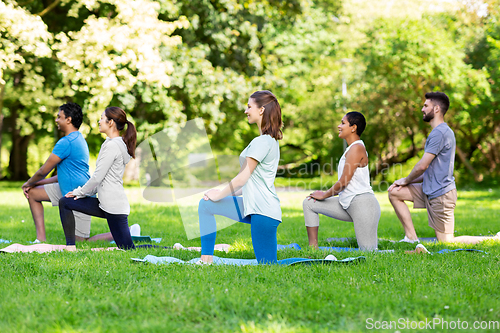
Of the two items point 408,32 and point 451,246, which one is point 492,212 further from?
point 408,32

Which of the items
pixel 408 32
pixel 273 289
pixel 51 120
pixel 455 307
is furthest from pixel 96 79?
pixel 455 307

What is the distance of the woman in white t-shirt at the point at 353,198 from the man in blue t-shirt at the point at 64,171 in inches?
128

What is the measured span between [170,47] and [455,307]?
15.5 m

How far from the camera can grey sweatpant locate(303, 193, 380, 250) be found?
226 inches

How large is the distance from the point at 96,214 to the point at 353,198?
3.25 m

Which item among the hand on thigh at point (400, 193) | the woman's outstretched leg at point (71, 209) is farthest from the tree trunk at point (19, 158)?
the hand on thigh at point (400, 193)

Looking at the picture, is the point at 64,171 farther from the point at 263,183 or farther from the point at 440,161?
the point at 440,161

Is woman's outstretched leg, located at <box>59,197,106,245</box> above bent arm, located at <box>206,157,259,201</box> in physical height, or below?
Result: below

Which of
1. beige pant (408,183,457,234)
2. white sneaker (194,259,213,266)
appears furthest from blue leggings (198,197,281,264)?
beige pant (408,183,457,234)

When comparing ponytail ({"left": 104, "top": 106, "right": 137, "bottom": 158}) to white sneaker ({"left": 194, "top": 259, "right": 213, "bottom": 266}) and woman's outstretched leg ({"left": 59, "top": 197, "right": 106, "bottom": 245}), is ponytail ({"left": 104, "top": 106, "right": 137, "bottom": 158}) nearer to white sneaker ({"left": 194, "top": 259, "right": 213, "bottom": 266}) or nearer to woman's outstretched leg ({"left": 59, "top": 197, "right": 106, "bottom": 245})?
woman's outstretched leg ({"left": 59, "top": 197, "right": 106, "bottom": 245})

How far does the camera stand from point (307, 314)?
3.38 meters

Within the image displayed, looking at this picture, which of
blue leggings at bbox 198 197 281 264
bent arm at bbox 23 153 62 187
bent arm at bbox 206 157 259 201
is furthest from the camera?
bent arm at bbox 23 153 62 187

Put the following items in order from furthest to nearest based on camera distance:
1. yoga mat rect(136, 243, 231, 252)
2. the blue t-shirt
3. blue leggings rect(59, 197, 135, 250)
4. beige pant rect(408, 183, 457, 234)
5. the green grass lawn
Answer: beige pant rect(408, 183, 457, 234), the blue t-shirt, yoga mat rect(136, 243, 231, 252), blue leggings rect(59, 197, 135, 250), the green grass lawn

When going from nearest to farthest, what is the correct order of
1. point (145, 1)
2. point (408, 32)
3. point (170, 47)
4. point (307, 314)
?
point (307, 314) → point (145, 1) → point (170, 47) → point (408, 32)
